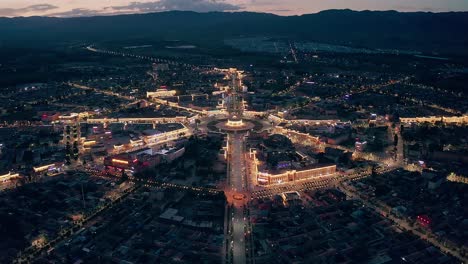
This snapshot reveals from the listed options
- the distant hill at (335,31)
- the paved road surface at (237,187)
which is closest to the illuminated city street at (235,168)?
the paved road surface at (237,187)

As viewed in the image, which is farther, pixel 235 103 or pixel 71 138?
pixel 235 103

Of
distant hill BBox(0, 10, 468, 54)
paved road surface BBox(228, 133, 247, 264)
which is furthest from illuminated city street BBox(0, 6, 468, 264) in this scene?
distant hill BBox(0, 10, 468, 54)

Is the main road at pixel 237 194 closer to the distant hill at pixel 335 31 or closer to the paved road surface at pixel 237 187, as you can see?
the paved road surface at pixel 237 187

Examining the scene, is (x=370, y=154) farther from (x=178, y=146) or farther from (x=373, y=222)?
(x=178, y=146)

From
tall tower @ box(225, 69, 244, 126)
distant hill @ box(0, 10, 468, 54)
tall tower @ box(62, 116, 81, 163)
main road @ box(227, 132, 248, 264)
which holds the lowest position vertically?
main road @ box(227, 132, 248, 264)

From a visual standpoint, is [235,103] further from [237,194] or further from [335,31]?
[335,31]

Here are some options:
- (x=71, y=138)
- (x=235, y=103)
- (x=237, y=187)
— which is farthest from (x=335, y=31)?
(x=237, y=187)

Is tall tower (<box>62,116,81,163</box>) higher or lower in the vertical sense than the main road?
higher

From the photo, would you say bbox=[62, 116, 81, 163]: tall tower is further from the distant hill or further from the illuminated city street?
the distant hill
